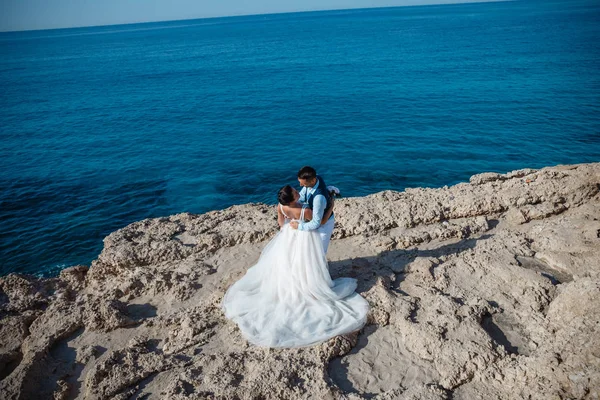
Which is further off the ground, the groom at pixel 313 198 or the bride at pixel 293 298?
the groom at pixel 313 198

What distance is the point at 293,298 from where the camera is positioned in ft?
19.2

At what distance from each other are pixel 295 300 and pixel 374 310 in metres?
1.27

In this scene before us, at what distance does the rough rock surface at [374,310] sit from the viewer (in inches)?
184

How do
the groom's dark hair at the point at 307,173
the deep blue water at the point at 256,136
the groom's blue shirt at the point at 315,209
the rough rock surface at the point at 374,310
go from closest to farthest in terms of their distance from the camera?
the rough rock surface at the point at 374,310
the groom's dark hair at the point at 307,173
the groom's blue shirt at the point at 315,209
the deep blue water at the point at 256,136

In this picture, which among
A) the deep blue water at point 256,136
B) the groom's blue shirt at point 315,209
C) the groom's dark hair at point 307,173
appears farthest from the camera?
the deep blue water at point 256,136

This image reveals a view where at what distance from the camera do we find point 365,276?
22.2 ft

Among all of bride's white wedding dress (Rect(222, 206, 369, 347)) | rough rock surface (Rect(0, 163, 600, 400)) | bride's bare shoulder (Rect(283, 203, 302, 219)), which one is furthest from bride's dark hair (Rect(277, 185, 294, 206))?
rough rock surface (Rect(0, 163, 600, 400))

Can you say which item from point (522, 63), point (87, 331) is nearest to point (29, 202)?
point (87, 331)

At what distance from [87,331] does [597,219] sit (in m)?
10.4

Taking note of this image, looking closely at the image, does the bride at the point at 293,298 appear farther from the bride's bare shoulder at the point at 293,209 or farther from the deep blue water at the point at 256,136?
the deep blue water at the point at 256,136

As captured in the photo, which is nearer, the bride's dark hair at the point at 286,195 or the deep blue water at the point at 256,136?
the bride's dark hair at the point at 286,195

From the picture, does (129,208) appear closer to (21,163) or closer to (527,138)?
(21,163)

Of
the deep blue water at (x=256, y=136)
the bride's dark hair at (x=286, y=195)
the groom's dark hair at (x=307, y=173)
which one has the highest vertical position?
the groom's dark hair at (x=307, y=173)

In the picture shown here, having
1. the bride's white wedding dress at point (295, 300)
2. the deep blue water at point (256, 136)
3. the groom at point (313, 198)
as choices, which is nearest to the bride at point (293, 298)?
the bride's white wedding dress at point (295, 300)
